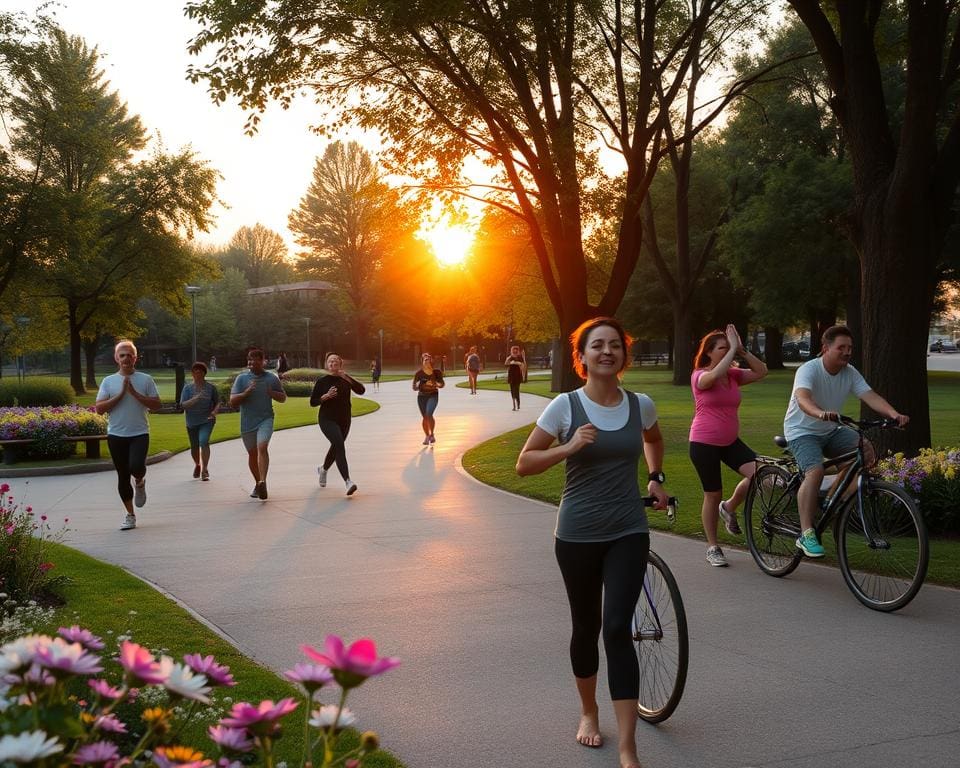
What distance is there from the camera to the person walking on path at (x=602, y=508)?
434cm

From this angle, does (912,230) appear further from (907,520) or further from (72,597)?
A: (72,597)

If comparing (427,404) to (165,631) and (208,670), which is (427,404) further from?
(208,670)

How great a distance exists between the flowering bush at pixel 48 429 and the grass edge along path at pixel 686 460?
7.21 m

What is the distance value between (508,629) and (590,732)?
2.07 meters

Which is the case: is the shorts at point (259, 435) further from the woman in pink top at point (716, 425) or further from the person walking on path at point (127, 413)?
the woman in pink top at point (716, 425)

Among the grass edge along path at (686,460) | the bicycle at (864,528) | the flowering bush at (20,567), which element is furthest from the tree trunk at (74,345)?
the bicycle at (864,528)

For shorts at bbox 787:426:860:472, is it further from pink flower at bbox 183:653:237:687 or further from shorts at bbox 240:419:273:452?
shorts at bbox 240:419:273:452

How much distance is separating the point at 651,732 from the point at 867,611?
2.81m

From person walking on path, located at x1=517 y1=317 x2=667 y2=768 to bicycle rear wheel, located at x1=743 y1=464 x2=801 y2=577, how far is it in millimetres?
3769

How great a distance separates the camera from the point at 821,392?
7.77 meters

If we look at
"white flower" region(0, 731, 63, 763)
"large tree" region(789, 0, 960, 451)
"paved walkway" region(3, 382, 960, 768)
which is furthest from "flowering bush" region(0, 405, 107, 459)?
"white flower" region(0, 731, 63, 763)

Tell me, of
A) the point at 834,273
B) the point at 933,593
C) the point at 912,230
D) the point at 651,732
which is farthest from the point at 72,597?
the point at 834,273

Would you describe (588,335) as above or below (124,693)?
above

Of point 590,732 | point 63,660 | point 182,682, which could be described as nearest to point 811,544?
point 590,732
